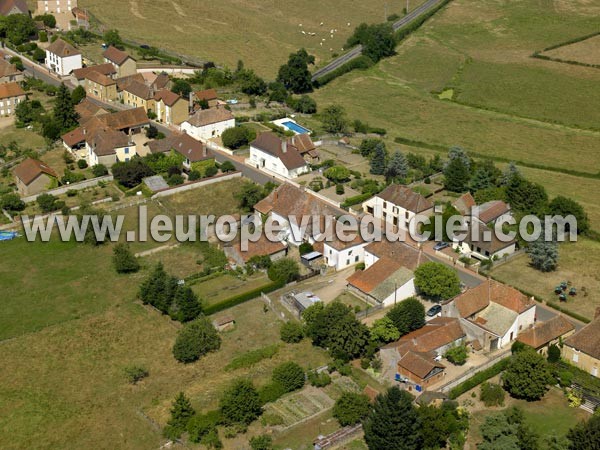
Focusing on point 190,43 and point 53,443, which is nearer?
point 53,443

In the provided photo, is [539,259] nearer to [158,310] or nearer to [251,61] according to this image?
[158,310]

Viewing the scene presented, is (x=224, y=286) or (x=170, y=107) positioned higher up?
(x=170, y=107)

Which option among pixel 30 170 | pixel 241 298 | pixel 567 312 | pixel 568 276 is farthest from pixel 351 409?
pixel 30 170

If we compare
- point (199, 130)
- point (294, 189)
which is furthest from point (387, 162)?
point (199, 130)

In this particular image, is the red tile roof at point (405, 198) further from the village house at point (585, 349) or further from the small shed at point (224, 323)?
the small shed at point (224, 323)

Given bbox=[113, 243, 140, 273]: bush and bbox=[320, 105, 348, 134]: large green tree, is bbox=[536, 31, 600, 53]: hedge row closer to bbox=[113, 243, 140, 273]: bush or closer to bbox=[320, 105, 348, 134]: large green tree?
bbox=[320, 105, 348, 134]: large green tree

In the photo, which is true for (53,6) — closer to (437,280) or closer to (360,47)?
(360,47)
